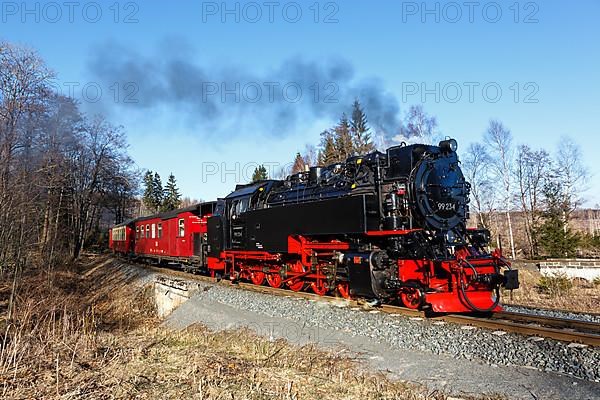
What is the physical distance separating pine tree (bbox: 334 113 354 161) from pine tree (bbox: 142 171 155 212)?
4699 centimetres

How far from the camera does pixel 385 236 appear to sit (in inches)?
405

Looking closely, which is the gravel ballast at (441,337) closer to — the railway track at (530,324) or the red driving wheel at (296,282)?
the railway track at (530,324)

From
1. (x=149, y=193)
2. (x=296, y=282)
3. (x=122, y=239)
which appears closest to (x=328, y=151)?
(x=122, y=239)

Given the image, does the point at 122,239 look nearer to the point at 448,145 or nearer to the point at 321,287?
the point at 321,287

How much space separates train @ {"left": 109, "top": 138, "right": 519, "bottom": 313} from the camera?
926cm

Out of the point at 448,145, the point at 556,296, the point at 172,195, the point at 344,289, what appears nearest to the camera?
the point at 448,145

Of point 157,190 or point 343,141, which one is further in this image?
point 157,190

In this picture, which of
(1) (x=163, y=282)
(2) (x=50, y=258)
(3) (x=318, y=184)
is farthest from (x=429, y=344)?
(2) (x=50, y=258)

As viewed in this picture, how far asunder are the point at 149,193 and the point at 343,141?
51.6 m

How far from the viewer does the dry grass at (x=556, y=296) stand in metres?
11.9

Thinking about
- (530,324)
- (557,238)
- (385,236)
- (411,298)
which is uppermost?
(385,236)

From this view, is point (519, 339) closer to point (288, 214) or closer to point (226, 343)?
point (226, 343)

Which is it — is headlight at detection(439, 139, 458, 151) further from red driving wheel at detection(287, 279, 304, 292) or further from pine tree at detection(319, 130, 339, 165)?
pine tree at detection(319, 130, 339, 165)

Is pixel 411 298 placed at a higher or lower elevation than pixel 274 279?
lower
